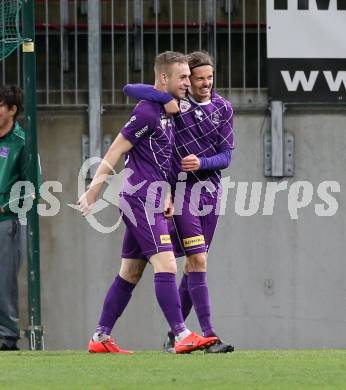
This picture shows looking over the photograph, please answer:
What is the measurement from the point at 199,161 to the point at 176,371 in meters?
1.88

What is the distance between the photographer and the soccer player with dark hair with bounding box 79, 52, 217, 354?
9.26 m

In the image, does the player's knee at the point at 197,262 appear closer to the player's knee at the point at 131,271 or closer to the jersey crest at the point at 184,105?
the player's knee at the point at 131,271

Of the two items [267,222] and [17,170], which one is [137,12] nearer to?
[267,222]

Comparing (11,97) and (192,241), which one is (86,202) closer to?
(192,241)

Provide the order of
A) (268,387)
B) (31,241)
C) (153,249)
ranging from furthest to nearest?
(31,241), (153,249), (268,387)

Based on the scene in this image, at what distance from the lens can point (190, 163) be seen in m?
9.48

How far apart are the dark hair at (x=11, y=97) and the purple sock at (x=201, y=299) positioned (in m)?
2.21

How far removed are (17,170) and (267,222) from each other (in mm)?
3159

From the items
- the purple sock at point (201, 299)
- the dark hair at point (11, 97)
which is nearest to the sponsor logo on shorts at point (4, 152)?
the dark hair at point (11, 97)

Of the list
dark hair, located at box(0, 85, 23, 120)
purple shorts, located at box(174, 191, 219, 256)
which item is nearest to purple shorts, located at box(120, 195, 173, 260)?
purple shorts, located at box(174, 191, 219, 256)

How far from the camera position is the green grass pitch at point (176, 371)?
7469 mm

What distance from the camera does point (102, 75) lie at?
13750 mm

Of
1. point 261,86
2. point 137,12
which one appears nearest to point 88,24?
point 137,12

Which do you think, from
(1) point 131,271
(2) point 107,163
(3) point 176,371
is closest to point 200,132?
(2) point 107,163
